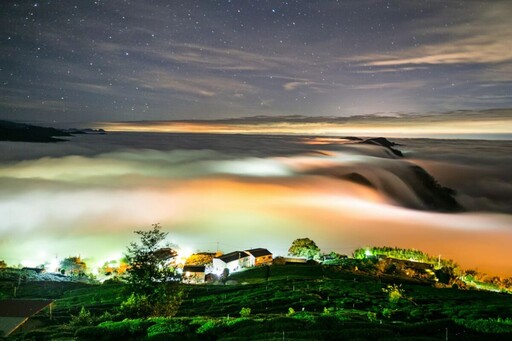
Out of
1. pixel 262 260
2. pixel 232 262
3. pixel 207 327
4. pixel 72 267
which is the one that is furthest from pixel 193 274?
pixel 207 327

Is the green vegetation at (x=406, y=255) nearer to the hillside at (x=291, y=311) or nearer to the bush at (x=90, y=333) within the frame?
the hillside at (x=291, y=311)

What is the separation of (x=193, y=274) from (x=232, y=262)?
10443 millimetres

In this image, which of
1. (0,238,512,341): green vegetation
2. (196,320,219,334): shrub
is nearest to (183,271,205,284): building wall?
(0,238,512,341): green vegetation

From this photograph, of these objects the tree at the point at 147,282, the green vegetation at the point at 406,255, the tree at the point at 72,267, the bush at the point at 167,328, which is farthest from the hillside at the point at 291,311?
the green vegetation at the point at 406,255

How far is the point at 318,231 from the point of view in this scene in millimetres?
133750

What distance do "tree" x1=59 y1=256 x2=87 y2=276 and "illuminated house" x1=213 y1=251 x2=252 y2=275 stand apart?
3361cm

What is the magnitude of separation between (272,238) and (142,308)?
90462mm

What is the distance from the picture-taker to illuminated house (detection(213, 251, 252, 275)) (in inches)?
3236

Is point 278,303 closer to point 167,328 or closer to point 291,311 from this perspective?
point 291,311

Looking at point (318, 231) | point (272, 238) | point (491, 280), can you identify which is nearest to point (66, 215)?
point (272, 238)

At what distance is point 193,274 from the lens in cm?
7638

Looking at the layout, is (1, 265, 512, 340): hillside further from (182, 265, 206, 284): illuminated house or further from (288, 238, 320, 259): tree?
(288, 238, 320, 259): tree

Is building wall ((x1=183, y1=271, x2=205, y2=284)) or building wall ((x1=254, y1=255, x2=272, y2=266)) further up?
building wall ((x1=254, y1=255, x2=272, y2=266))

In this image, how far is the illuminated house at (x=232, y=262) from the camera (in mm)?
82188
